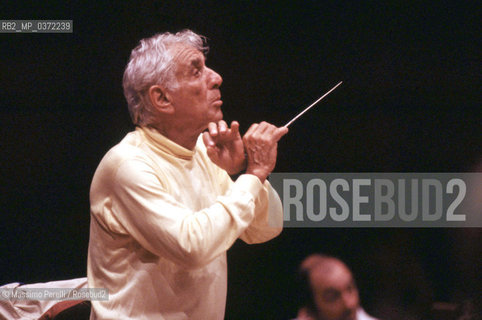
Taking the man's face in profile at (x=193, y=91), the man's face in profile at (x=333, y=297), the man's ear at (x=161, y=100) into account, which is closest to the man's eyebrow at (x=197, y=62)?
the man's face in profile at (x=193, y=91)

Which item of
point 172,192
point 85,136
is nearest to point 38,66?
point 85,136

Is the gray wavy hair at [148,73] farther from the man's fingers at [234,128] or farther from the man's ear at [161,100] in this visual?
the man's fingers at [234,128]

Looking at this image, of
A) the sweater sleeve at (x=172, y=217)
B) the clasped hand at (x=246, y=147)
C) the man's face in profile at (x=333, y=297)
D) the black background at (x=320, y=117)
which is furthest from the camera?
the black background at (x=320, y=117)

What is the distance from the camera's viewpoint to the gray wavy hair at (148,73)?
1402 mm

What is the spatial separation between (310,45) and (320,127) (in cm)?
30

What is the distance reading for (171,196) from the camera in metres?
1.28

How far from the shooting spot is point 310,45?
206 cm

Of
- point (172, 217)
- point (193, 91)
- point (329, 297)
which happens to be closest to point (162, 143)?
point (193, 91)

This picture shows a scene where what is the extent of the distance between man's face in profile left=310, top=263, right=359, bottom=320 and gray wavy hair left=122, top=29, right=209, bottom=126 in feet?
2.35

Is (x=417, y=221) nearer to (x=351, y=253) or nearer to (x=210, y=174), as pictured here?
(x=351, y=253)

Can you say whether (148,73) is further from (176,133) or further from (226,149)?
(226,149)

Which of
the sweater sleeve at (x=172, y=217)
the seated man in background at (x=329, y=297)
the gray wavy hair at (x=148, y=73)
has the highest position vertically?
the gray wavy hair at (x=148, y=73)

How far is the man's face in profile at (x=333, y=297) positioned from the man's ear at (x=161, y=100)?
→ 27.9 inches

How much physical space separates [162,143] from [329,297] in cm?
69
